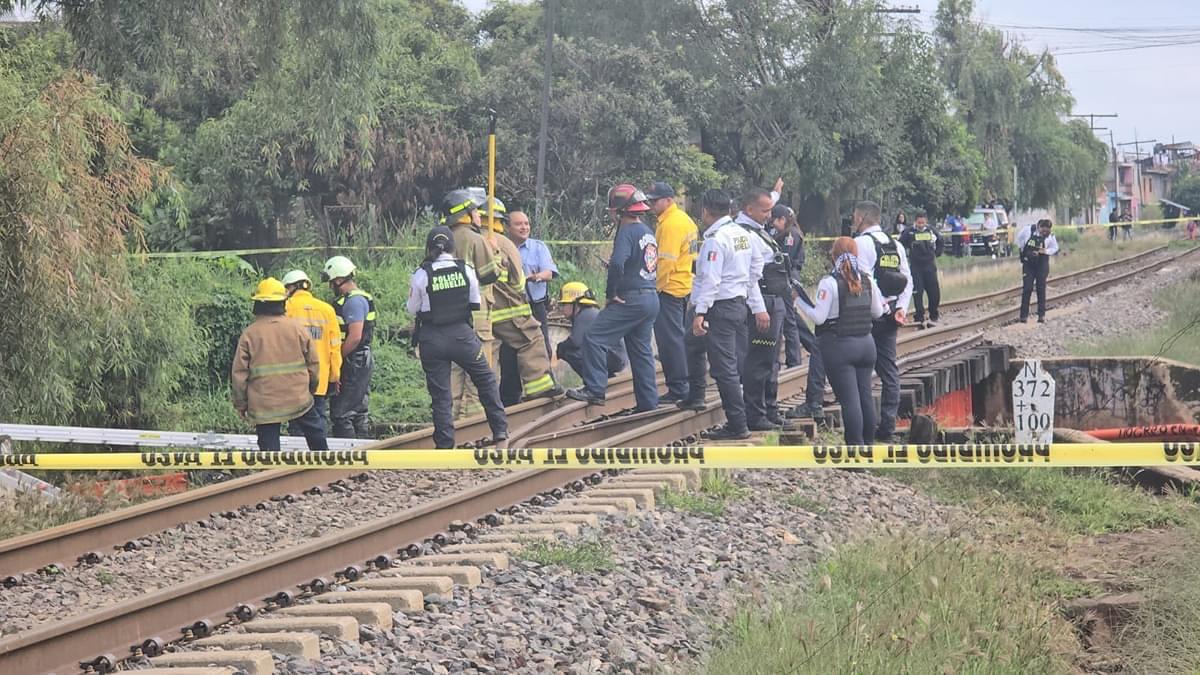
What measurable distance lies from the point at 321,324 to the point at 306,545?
173 inches

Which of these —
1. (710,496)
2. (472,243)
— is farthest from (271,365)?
(710,496)

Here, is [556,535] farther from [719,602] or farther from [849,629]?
[849,629]

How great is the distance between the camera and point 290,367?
1151 centimetres

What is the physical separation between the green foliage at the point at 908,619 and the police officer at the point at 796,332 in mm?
4175

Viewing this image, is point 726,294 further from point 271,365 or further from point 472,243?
point 271,365

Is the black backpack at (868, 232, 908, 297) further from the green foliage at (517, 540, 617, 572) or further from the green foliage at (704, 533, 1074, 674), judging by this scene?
the green foliage at (517, 540, 617, 572)

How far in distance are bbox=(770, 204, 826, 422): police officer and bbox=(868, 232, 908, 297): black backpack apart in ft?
2.45

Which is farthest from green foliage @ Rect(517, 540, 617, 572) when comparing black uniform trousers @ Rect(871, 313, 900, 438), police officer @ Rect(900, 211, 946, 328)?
police officer @ Rect(900, 211, 946, 328)

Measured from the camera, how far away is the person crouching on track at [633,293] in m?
13.1

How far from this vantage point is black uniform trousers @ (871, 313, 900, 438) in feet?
40.2

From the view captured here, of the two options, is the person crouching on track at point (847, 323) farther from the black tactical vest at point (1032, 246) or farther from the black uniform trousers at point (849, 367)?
the black tactical vest at point (1032, 246)

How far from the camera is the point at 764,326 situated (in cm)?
1198

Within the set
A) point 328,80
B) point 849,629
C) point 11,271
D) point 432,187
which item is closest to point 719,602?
point 849,629

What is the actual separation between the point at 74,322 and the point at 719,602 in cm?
694
